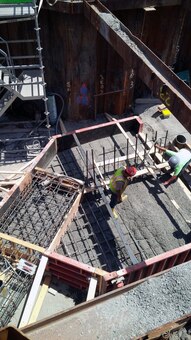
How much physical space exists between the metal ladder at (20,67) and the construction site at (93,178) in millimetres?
41

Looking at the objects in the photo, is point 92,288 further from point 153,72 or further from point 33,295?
point 153,72

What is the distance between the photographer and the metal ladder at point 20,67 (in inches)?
319

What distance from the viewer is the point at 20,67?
8.41 meters

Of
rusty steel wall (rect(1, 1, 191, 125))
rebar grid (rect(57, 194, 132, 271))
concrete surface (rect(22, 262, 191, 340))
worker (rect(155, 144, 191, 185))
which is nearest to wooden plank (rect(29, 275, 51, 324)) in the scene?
rebar grid (rect(57, 194, 132, 271))

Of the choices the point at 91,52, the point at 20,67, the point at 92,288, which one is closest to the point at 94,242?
the point at 92,288

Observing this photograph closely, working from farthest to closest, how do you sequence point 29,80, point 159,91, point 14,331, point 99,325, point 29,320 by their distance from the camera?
point 29,80, point 29,320, point 159,91, point 99,325, point 14,331

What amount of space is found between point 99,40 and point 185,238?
21.2 ft

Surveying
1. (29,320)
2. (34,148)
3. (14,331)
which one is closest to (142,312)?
(14,331)

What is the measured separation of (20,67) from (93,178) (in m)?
3.58

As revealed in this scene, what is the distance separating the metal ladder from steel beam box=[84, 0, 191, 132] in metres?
1.81

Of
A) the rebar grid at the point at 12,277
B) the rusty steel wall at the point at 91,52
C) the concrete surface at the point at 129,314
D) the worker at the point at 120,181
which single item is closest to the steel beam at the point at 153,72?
the rusty steel wall at the point at 91,52

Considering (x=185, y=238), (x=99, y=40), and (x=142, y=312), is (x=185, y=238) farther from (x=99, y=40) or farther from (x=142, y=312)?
(x=99, y=40)

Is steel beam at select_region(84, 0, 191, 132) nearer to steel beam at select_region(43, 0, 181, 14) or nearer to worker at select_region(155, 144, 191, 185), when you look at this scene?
steel beam at select_region(43, 0, 181, 14)

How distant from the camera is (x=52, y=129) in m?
11.3
